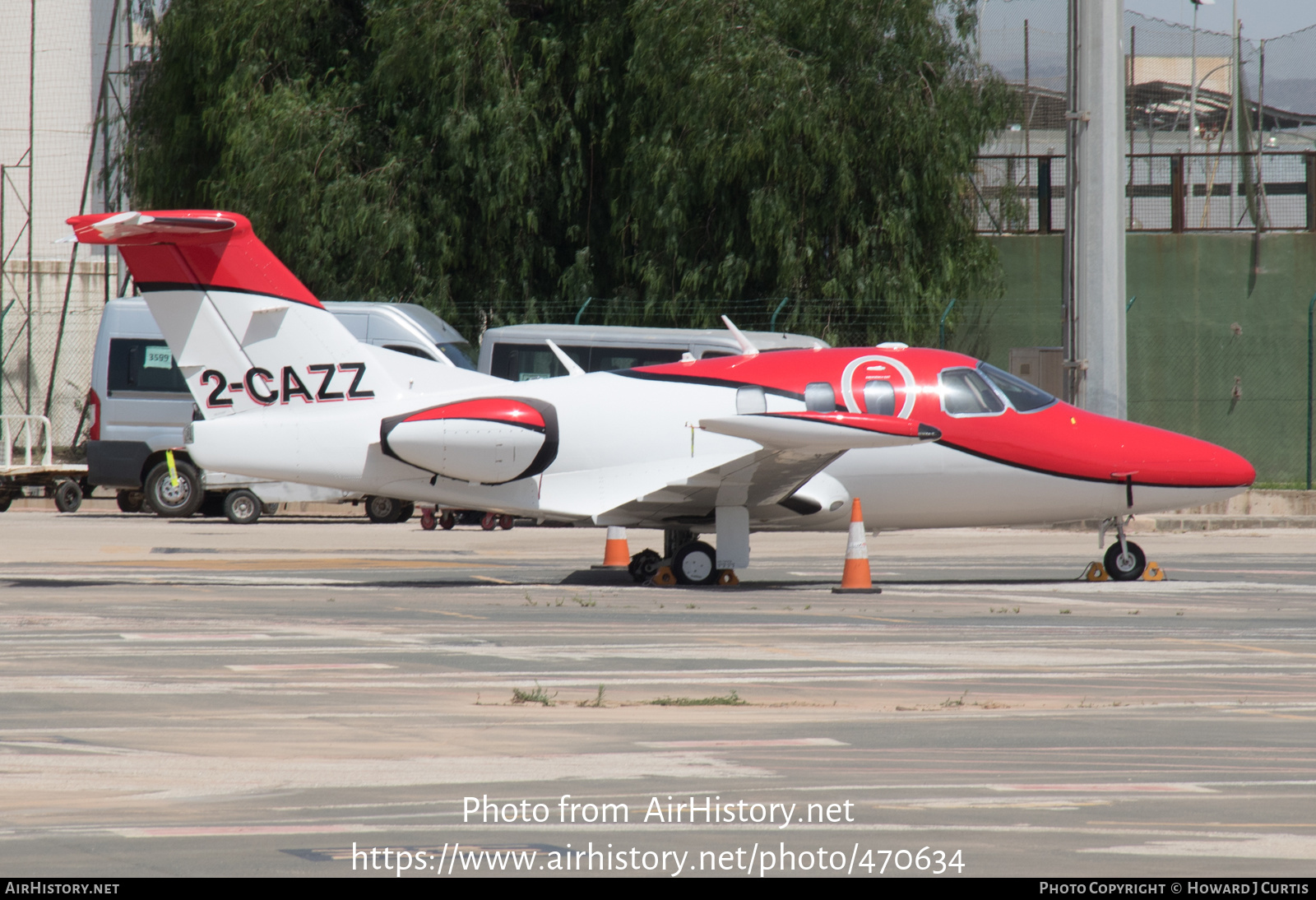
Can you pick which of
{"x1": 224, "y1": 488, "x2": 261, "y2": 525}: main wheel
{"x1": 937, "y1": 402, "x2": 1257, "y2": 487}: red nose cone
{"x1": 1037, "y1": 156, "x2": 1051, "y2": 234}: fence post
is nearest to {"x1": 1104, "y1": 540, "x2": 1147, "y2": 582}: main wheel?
{"x1": 937, "y1": 402, "x2": 1257, "y2": 487}: red nose cone

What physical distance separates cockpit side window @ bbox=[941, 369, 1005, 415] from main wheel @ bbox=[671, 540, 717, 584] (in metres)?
2.95

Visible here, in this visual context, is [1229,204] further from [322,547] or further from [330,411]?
[330,411]

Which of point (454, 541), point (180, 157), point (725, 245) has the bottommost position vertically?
point (454, 541)

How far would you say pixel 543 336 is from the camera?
90.0 feet

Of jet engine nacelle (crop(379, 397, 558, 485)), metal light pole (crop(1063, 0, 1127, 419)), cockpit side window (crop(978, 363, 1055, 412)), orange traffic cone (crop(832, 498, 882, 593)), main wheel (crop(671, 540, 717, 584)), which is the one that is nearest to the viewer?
orange traffic cone (crop(832, 498, 882, 593))

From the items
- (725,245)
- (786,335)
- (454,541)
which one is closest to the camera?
(454,541)

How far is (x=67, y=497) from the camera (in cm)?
3066

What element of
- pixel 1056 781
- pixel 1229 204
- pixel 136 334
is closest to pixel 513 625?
pixel 1056 781

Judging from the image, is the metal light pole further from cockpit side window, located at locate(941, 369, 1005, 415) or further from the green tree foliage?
cockpit side window, located at locate(941, 369, 1005, 415)

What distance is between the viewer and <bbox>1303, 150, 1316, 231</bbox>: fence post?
1209 inches

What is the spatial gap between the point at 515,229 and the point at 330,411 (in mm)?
16487

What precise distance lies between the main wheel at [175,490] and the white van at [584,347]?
5.91 metres

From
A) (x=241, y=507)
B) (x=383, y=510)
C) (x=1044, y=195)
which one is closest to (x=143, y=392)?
(x=241, y=507)

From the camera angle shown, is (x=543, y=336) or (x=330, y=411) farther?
(x=543, y=336)
